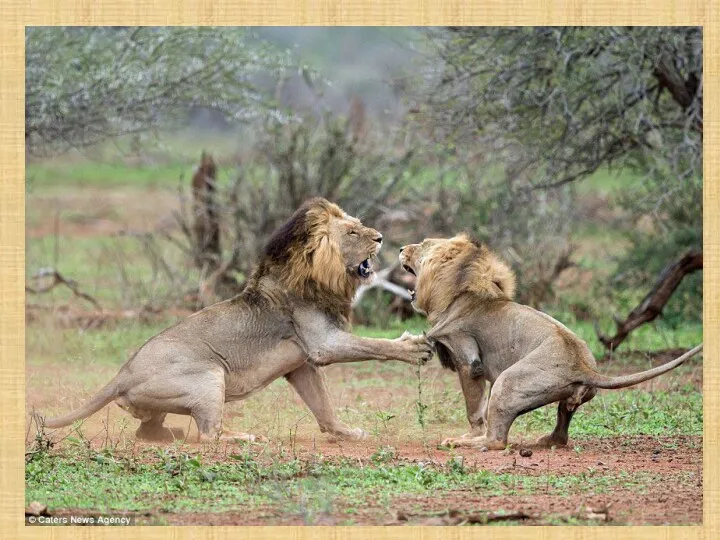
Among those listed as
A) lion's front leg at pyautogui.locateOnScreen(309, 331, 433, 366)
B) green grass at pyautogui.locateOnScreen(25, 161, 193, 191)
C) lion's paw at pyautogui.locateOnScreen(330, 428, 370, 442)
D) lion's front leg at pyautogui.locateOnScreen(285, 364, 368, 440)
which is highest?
lion's front leg at pyautogui.locateOnScreen(309, 331, 433, 366)

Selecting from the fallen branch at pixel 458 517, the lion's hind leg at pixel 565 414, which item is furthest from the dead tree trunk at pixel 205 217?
the fallen branch at pixel 458 517

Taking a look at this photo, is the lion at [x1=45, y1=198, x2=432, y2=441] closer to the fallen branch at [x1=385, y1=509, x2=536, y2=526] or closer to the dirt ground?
the dirt ground

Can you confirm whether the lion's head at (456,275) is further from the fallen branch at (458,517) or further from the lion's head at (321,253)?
the fallen branch at (458,517)

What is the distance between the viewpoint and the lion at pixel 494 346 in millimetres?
5727

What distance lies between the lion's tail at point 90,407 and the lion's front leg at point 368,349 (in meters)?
1.03

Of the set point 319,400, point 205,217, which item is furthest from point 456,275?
point 205,217

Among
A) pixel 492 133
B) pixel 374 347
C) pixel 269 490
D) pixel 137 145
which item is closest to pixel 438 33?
pixel 492 133

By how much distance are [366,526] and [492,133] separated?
5791 millimetres

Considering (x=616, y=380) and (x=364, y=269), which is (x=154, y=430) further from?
(x=616, y=380)

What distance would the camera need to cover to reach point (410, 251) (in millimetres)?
6469

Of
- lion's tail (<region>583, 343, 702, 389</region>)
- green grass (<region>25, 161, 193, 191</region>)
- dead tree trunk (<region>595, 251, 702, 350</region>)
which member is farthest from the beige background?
green grass (<region>25, 161, 193, 191</region>)

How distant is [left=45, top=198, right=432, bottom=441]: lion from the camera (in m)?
6.07

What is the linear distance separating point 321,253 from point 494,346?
3.33 ft
